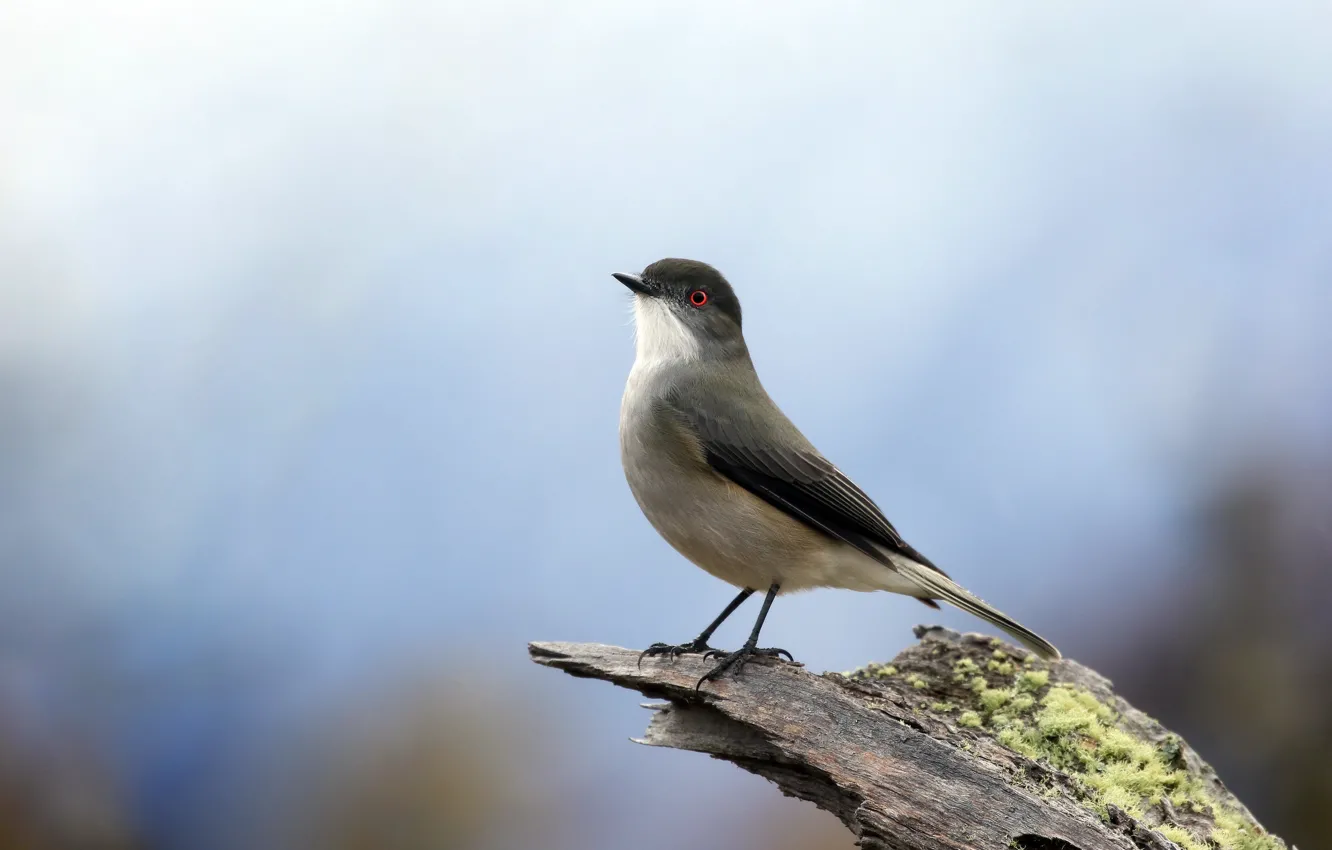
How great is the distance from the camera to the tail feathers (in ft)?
18.6

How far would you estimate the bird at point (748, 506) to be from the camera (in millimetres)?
5602

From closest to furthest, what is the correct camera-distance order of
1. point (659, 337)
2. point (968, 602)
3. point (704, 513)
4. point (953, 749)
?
point (953, 749)
point (704, 513)
point (968, 602)
point (659, 337)

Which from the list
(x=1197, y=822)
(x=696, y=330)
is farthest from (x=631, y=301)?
(x=1197, y=822)

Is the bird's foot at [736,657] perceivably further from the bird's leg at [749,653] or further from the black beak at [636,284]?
the black beak at [636,284]

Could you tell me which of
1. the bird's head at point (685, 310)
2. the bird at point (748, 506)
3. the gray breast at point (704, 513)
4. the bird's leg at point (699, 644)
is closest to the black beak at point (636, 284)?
the bird's head at point (685, 310)

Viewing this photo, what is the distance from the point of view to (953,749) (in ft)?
16.2

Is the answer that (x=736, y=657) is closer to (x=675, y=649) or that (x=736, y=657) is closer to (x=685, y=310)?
(x=675, y=649)

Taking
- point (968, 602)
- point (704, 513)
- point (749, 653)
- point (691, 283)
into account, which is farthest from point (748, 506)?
point (691, 283)

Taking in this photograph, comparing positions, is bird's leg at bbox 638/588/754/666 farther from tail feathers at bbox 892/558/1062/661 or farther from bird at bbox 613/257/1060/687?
tail feathers at bbox 892/558/1062/661

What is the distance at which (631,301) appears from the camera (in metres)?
6.56

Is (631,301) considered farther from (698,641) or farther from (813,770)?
(813,770)

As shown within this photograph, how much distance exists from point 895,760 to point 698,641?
4.39 ft

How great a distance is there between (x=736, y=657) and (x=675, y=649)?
Result: 1.31 feet

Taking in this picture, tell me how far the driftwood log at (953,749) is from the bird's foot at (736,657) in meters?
0.04
